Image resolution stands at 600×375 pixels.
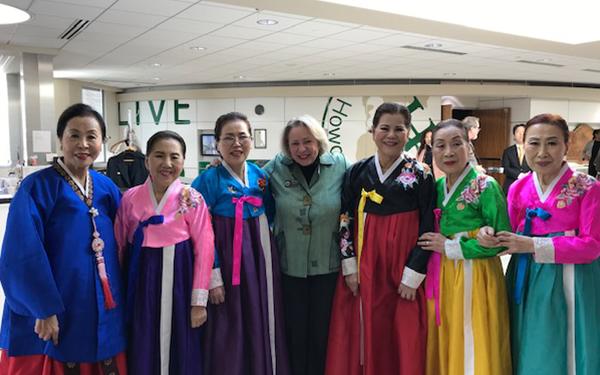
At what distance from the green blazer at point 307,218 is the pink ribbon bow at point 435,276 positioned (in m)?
0.47

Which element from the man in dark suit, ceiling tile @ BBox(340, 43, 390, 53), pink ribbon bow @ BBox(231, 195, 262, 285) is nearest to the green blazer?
pink ribbon bow @ BBox(231, 195, 262, 285)

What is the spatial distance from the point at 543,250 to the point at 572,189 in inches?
11.7

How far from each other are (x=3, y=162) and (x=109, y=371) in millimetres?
8071

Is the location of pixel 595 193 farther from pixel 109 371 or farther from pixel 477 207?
pixel 109 371

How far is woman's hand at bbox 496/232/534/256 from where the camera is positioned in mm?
2000

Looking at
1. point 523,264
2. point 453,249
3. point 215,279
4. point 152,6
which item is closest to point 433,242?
point 453,249

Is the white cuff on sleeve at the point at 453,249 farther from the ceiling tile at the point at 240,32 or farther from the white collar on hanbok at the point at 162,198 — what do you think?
the ceiling tile at the point at 240,32

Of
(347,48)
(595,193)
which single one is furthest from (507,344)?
(347,48)

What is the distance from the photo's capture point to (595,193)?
1.96m

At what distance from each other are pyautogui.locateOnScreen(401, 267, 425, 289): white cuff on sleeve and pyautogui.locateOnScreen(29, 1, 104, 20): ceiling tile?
159 inches

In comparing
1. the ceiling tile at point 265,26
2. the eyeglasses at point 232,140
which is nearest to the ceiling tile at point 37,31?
the ceiling tile at point 265,26

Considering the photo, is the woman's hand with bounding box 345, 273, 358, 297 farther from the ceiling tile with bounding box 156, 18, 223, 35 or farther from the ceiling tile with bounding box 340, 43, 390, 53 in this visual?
the ceiling tile with bounding box 340, 43, 390, 53

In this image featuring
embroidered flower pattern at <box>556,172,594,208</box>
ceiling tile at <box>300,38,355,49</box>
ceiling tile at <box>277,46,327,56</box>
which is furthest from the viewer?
ceiling tile at <box>277,46,327,56</box>

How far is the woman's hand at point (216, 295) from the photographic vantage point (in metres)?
2.19
